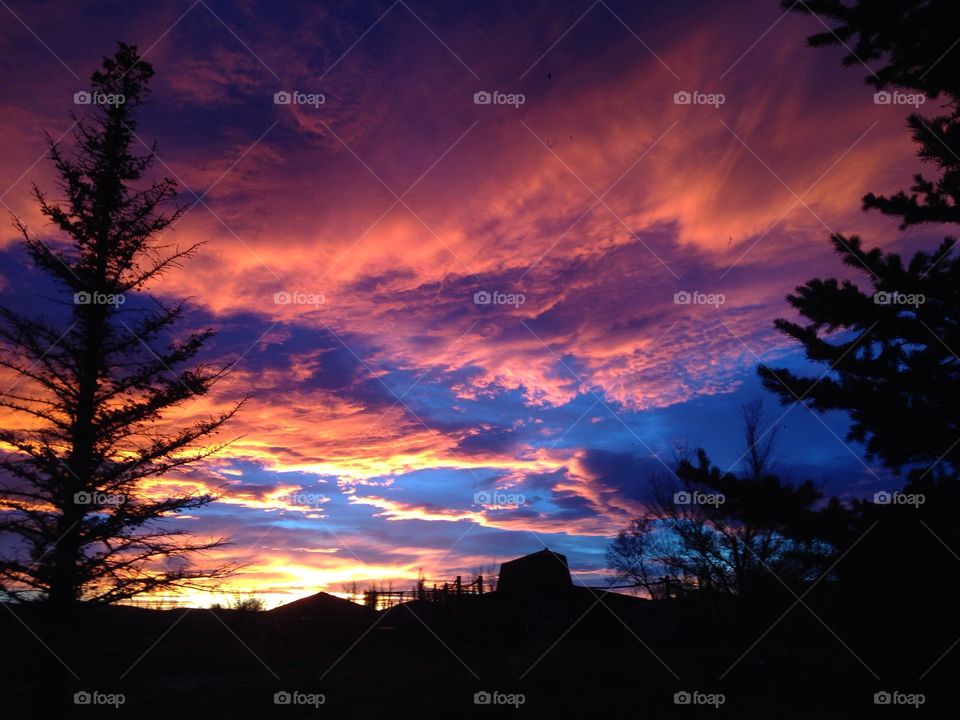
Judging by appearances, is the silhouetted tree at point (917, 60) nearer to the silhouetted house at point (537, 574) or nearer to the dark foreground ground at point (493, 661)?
the dark foreground ground at point (493, 661)

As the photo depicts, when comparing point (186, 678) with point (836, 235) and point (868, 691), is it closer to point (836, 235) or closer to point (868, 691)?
point (868, 691)

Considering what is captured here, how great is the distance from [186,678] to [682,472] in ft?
124

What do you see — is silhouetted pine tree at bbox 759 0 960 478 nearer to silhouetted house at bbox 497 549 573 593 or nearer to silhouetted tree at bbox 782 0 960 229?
silhouetted tree at bbox 782 0 960 229

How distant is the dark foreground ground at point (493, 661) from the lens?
318 inches

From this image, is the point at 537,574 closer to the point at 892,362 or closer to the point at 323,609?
the point at 323,609

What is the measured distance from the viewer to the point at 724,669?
23688 millimetres

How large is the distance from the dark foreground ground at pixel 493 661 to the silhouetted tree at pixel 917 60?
5.09m

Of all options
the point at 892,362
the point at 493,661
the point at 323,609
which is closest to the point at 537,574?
the point at 493,661

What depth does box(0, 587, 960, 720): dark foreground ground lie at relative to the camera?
809cm

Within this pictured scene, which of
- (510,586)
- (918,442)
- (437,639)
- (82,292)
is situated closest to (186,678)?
(437,639)

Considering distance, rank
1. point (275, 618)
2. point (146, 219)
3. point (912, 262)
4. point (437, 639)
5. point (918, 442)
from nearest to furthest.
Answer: point (918, 442), point (912, 262), point (146, 219), point (437, 639), point (275, 618)

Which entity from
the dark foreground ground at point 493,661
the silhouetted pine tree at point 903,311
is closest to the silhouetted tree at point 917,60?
the silhouetted pine tree at point 903,311

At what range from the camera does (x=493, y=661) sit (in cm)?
3027

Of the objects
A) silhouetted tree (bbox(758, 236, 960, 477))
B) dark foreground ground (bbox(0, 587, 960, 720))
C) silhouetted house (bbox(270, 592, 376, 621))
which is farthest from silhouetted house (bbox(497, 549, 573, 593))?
silhouetted tree (bbox(758, 236, 960, 477))
